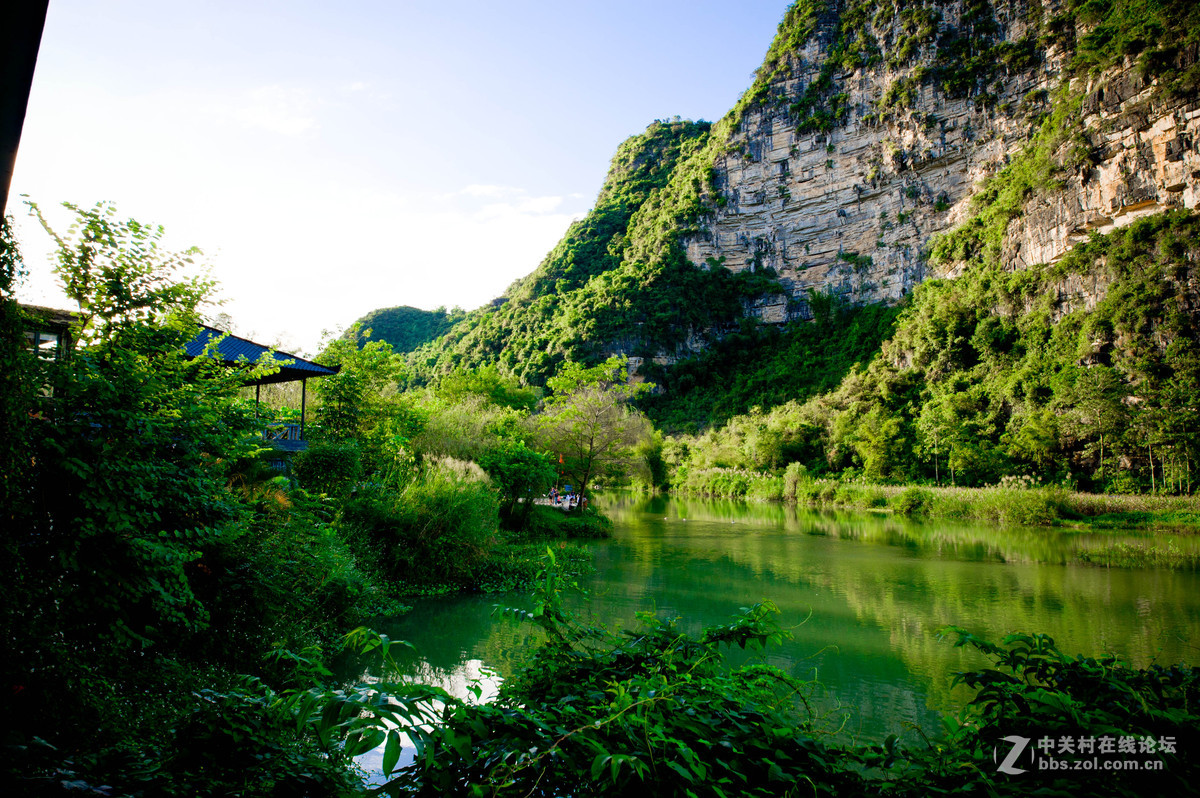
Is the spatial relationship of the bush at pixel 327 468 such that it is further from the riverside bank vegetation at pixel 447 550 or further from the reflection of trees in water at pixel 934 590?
the reflection of trees in water at pixel 934 590

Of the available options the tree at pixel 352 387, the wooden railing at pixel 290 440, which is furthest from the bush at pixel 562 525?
the wooden railing at pixel 290 440

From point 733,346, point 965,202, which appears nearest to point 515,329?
point 733,346

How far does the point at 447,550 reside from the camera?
35.1 feet

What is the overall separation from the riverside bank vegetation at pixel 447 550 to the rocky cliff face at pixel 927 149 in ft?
12.5

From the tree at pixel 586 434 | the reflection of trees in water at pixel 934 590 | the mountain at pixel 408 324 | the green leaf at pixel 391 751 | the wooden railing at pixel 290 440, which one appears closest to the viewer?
the green leaf at pixel 391 751

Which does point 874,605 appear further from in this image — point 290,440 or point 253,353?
point 253,353

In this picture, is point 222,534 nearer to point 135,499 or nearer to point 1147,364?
point 135,499

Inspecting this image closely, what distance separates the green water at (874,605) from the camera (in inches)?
259

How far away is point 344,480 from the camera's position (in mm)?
10117

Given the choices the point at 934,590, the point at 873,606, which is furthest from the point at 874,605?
the point at 934,590

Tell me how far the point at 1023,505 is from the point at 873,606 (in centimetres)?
1571
